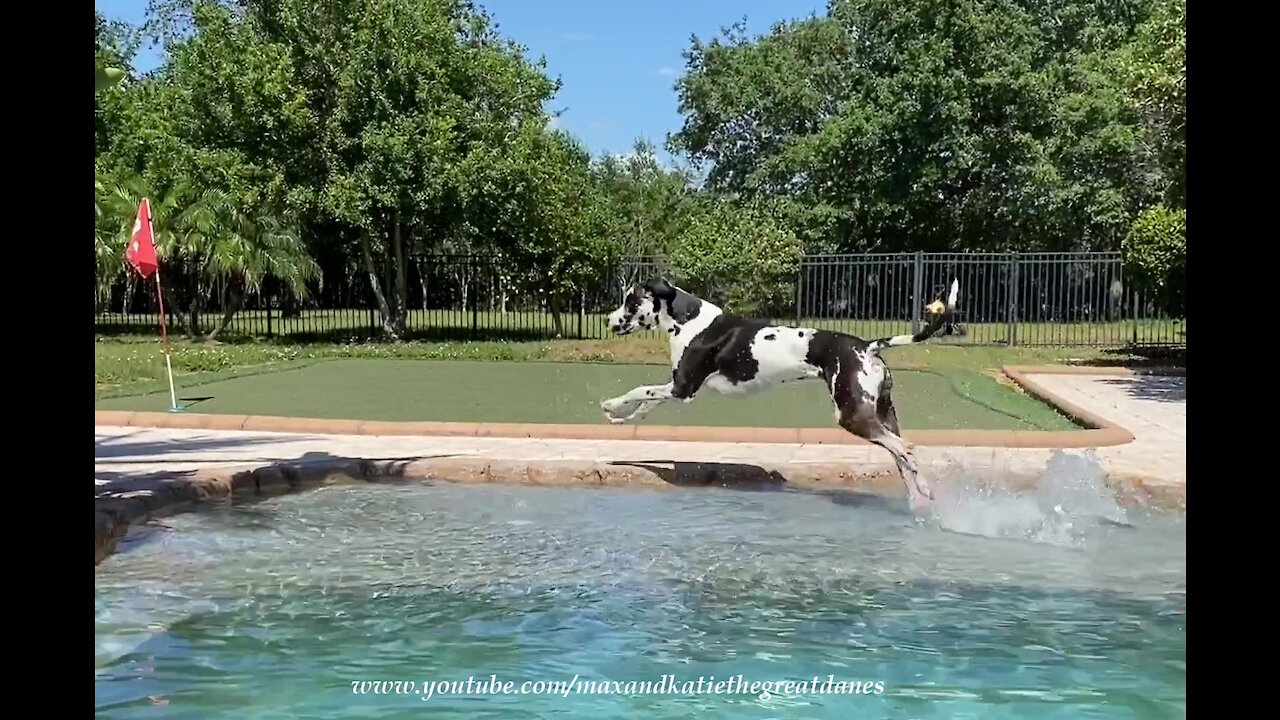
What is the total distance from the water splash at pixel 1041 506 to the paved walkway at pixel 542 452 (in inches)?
22.1

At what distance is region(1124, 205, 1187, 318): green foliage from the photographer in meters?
19.6

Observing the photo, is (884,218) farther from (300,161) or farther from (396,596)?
(396,596)

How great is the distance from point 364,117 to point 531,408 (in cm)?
1301

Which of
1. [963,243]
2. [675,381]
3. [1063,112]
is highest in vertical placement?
[1063,112]

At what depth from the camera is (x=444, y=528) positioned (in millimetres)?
7484

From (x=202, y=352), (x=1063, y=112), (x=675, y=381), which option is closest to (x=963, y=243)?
(x=1063, y=112)

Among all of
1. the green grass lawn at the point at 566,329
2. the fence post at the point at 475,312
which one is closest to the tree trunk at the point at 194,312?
the green grass lawn at the point at 566,329

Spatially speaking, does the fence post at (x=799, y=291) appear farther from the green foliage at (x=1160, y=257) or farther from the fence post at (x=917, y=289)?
the green foliage at (x=1160, y=257)

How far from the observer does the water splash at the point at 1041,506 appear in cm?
744

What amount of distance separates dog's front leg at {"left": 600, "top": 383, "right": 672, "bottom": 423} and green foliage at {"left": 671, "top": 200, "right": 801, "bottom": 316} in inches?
579

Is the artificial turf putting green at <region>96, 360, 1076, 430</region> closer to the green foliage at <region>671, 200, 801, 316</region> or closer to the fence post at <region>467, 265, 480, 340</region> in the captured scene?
the green foliage at <region>671, 200, 801, 316</region>

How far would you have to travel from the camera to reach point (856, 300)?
89.3 ft

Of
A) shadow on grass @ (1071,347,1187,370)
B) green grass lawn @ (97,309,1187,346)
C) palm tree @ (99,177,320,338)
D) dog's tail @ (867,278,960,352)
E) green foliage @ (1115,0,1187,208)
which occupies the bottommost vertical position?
shadow on grass @ (1071,347,1187,370)

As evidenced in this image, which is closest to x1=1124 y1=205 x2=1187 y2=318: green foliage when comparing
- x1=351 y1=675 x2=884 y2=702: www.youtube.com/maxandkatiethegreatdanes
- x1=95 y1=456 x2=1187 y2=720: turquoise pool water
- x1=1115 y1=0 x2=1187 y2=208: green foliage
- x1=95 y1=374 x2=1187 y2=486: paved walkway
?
x1=1115 y1=0 x2=1187 y2=208: green foliage
